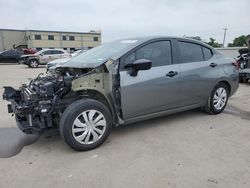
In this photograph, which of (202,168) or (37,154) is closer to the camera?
(202,168)

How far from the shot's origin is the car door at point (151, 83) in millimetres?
3662

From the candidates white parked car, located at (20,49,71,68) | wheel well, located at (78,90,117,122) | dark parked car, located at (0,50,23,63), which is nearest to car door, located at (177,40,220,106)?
wheel well, located at (78,90,117,122)

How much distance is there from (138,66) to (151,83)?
44 cm

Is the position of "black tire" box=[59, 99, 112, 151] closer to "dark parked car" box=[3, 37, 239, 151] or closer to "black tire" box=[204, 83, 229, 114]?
"dark parked car" box=[3, 37, 239, 151]

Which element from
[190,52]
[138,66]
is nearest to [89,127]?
[138,66]

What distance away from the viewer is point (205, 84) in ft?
15.1

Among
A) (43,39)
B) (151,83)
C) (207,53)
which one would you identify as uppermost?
(43,39)

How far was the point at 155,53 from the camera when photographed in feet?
13.3

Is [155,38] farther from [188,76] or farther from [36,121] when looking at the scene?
[36,121]

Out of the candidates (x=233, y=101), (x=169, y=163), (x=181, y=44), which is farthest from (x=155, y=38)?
(x=233, y=101)

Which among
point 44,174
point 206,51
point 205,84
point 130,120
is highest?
point 206,51

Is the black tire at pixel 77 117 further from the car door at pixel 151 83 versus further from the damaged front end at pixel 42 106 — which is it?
the car door at pixel 151 83

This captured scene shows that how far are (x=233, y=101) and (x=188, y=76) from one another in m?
2.55

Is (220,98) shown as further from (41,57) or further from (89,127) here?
(41,57)
